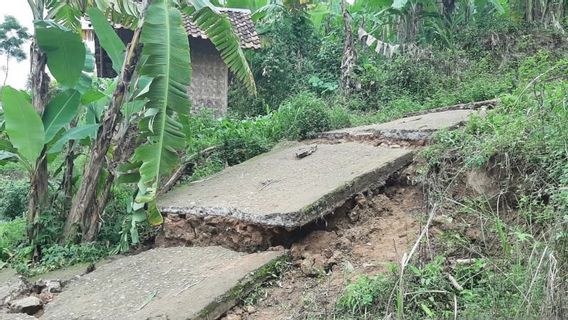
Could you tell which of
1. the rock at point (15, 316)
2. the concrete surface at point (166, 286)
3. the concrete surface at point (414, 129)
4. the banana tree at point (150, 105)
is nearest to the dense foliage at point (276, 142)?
the banana tree at point (150, 105)

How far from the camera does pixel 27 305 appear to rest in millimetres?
3410

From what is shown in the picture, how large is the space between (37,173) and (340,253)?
277cm

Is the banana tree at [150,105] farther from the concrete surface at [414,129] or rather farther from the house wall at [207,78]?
the house wall at [207,78]

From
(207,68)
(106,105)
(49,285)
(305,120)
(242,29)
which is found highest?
(242,29)

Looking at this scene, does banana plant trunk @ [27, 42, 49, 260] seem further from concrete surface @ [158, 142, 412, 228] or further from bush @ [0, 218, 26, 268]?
concrete surface @ [158, 142, 412, 228]

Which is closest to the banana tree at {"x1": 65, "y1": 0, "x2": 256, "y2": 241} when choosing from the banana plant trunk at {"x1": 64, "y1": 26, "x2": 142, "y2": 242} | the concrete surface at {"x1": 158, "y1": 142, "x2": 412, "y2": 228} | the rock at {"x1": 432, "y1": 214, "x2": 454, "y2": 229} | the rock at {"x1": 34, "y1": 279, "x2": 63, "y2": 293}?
the banana plant trunk at {"x1": 64, "y1": 26, "x2": 142, "y2": 242}

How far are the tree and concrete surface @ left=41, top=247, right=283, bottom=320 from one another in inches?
538

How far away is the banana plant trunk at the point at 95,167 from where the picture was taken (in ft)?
13.9

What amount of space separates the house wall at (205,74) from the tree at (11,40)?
17.9ft

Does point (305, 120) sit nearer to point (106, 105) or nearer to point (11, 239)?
point (106, 105)

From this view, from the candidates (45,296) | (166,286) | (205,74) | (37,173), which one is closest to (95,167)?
(37,173)

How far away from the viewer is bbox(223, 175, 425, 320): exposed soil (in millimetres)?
2951

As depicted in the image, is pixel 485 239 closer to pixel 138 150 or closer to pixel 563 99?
pixel 563 99

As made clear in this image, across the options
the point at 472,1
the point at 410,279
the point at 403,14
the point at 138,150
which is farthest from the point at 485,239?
the point at 472,1
